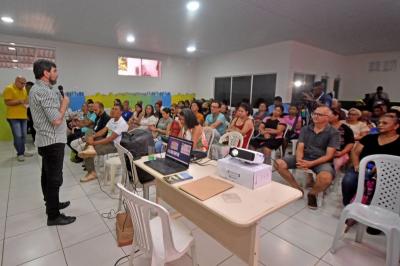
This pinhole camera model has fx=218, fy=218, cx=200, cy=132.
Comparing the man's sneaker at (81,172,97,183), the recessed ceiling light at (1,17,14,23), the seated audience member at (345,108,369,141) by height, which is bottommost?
the man's sneaker at (81,172,97,183)

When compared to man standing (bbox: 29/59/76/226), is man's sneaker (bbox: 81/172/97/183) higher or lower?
lower

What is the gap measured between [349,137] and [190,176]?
2.19m

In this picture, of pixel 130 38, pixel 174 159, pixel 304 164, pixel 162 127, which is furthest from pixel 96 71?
pixel 304 164

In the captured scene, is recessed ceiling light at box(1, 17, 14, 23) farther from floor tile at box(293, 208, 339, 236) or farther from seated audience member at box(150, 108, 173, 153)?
floor tile at box(293, 208, 339, 236)

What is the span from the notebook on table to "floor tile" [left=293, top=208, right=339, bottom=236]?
4.20 ft

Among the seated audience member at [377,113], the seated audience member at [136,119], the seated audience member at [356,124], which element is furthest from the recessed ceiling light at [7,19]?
the seated audience member at [377,113]

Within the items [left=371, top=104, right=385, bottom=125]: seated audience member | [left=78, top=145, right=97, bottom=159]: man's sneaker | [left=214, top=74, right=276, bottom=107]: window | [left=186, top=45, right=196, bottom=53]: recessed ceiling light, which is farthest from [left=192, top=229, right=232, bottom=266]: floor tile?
[left=186, top=45, right=196, bottom=53]: recessed ceiling light

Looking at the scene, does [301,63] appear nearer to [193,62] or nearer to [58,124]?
[193,62]

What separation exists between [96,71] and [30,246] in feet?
17.7

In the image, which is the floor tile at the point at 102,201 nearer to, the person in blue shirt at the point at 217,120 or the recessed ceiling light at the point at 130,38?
the person in blue shirt at the point at 217,120

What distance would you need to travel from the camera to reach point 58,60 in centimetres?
562

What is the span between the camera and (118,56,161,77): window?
6.66 metres

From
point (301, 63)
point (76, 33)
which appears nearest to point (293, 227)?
point (301, 63)

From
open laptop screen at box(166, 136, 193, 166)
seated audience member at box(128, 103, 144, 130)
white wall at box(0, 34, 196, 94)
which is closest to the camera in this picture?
open laptop screen at box(166, 136, 193, 166)
